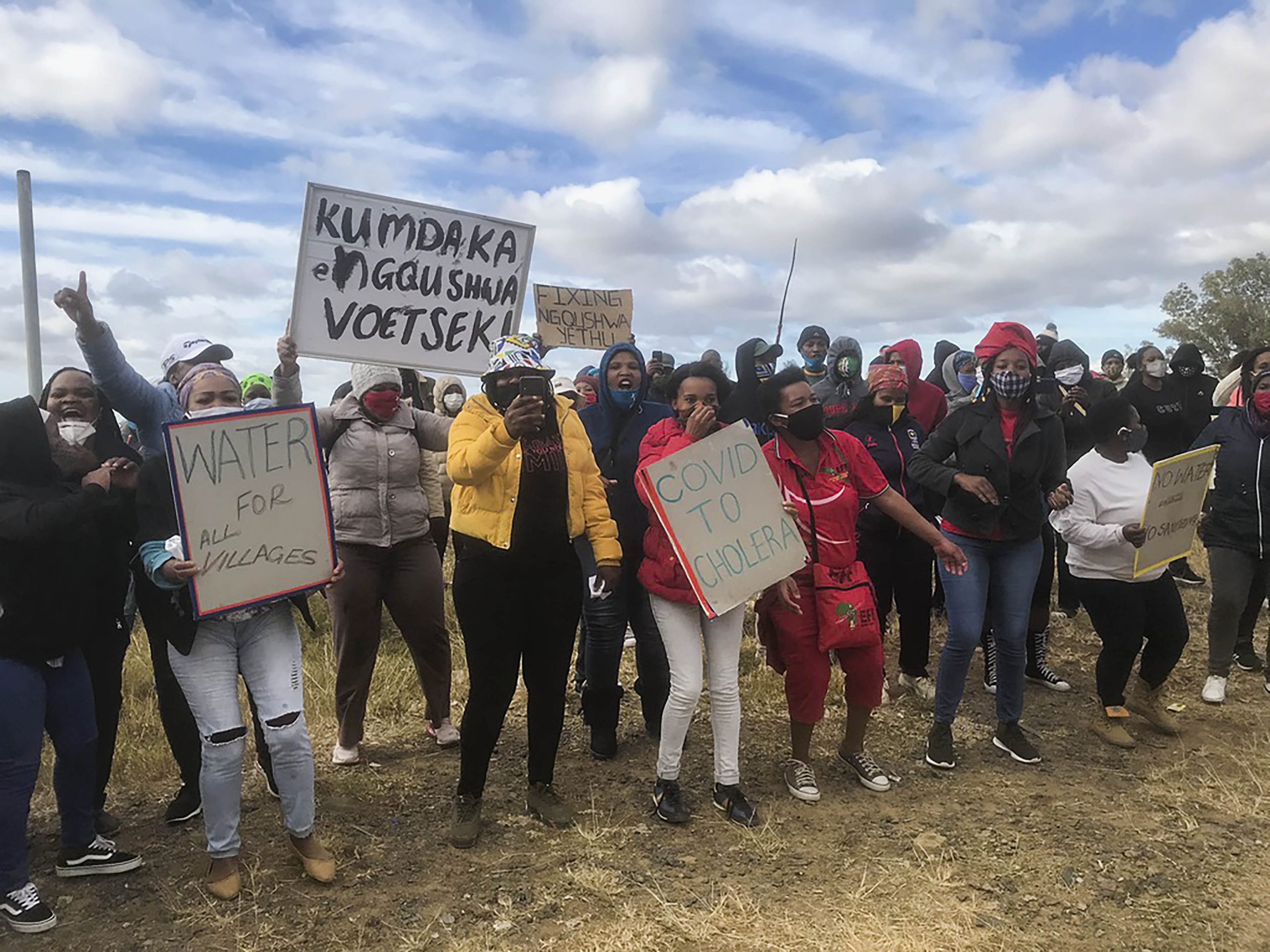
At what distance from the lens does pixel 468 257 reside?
5.30 metres

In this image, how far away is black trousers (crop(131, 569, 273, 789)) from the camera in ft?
12.2

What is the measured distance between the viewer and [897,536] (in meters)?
5.90

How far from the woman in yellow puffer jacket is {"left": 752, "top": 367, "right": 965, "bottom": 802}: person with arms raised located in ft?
2.80

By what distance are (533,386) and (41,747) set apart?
2479 millimetres

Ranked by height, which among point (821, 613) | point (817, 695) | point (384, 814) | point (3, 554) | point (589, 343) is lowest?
point (384, 814)

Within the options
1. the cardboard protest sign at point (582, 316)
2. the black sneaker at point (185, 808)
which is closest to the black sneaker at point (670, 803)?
the black sneaker at point (185, 808)

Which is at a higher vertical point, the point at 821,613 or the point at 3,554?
the point at 3,554

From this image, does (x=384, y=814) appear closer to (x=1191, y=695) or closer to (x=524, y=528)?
(x=524, y=528)

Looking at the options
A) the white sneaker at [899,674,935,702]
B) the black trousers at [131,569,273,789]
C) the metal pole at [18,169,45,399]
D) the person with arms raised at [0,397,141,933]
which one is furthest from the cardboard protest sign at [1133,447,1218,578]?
the metal pole at [18,169,45,399]

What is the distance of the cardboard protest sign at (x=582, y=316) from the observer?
9.95m

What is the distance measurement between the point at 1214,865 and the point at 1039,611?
251cm

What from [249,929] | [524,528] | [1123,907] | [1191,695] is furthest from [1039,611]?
[249,929]

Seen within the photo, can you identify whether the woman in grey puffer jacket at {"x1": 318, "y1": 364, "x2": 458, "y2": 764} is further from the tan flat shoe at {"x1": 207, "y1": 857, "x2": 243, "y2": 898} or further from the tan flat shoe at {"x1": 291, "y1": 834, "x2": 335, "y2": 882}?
the tan flat shoe at {"x1": 207, "y1": 857, "x2": 243, "y2": 898}

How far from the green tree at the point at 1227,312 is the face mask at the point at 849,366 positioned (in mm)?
33893
